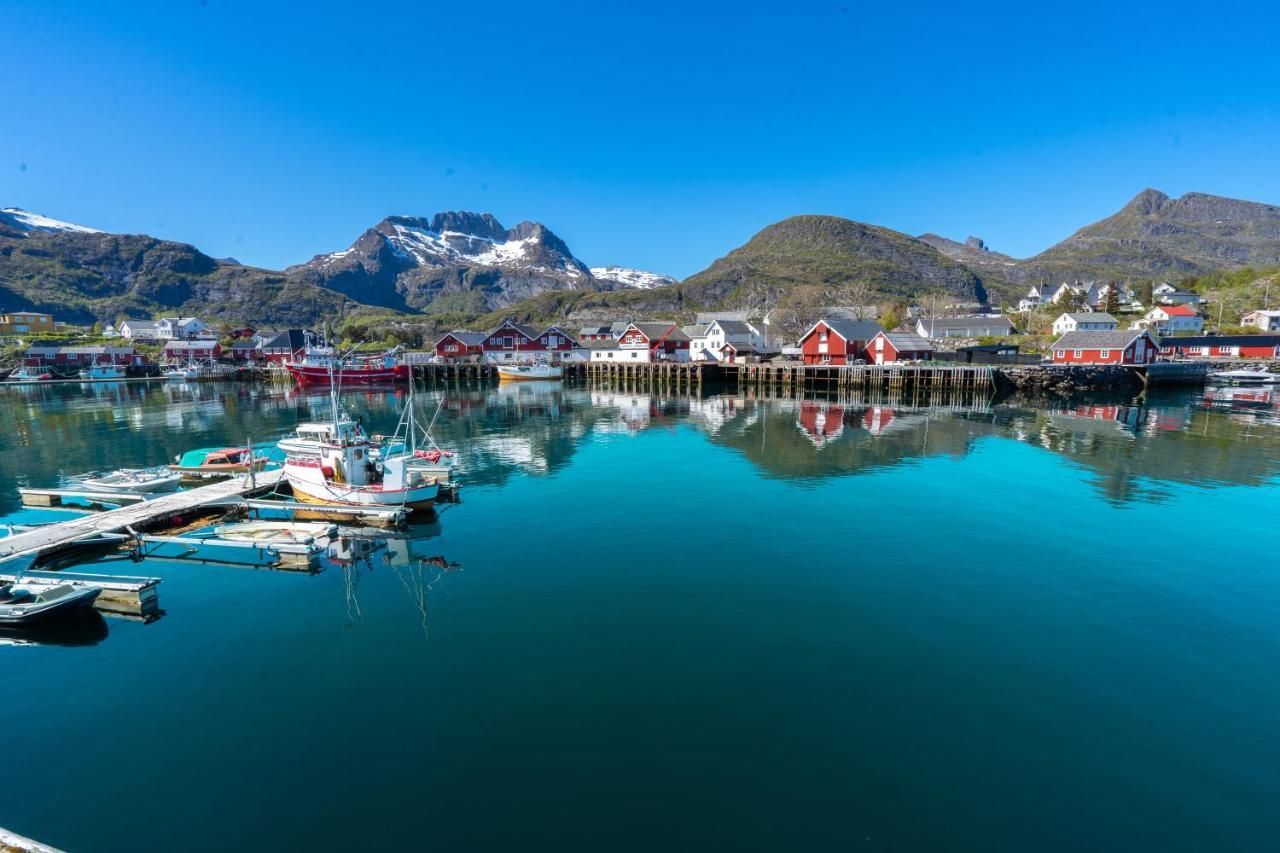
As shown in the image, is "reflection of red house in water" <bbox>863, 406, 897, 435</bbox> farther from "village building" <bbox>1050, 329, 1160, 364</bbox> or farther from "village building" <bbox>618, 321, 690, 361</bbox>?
"village building" <bbox>618, 321, 690, 361</bbox>

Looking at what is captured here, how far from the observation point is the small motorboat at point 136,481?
22891mm

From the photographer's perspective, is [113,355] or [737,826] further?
[113,355]

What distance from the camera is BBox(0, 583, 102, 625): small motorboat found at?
1263cm

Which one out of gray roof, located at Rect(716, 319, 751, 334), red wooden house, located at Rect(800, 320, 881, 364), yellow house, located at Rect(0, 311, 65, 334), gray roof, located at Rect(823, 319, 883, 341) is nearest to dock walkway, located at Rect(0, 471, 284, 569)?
red wooden house, located at Rect(800, 320, 881, 364)

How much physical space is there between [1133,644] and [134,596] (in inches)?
884

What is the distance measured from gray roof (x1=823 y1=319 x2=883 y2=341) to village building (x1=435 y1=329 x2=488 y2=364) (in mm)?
54714

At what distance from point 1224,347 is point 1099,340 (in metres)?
38.8

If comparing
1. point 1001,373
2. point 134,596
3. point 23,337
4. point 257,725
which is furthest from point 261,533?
point 23,337

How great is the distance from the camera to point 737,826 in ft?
25.5

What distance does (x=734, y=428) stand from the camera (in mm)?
41250

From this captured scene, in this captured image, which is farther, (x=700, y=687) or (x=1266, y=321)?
(x=1266, y=321)

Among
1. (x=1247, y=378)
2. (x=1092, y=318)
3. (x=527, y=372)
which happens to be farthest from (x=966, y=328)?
(x=527, y=372)

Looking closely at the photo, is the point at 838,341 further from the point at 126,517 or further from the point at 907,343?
the point at 126,517

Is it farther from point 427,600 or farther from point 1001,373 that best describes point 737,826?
point 1001,373
